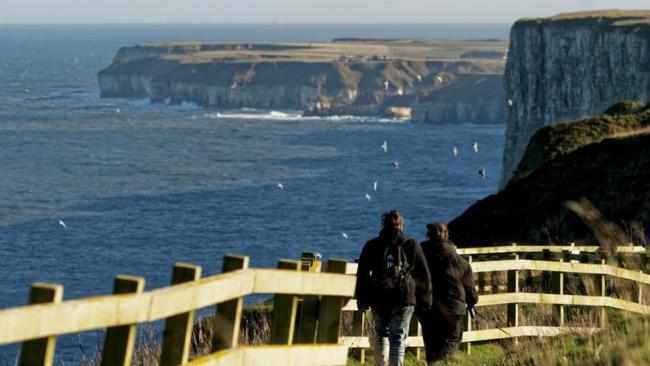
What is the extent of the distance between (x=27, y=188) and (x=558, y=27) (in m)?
47.4

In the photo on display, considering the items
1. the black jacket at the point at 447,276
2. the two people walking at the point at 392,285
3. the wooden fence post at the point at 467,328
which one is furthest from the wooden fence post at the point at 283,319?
the wooden fence post at the point at 467,328

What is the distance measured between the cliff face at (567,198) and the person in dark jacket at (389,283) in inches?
550

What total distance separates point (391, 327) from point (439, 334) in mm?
1537

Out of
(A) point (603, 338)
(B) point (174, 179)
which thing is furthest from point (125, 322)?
(B) point (174, 179)

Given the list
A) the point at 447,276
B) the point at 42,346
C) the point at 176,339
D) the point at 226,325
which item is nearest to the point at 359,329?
the point at 447,276

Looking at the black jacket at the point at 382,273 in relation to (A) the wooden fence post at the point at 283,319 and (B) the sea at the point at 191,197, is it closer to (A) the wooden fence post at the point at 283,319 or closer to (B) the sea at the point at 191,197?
(A) the wooden fence post at the point at 283,319

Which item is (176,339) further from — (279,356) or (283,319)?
(283,319)

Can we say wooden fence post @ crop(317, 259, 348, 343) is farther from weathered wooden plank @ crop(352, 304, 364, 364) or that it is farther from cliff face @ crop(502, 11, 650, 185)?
cliff face @ crop(502, 11, 650, 185)

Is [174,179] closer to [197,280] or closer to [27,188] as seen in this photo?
[27,188]

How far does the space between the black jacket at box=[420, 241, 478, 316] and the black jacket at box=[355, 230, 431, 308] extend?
1.41 metres

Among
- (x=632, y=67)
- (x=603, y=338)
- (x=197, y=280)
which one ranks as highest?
(x=197, y=280)

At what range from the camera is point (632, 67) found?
11300 centimetres

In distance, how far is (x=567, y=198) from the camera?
3278cm

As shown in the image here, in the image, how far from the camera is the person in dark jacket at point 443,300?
46.4 feet
